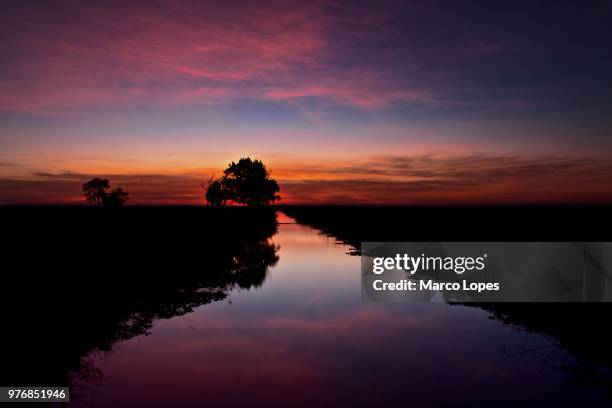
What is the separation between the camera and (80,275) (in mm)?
18938

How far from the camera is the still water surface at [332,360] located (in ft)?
27.1

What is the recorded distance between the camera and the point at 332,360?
1017 centimetres

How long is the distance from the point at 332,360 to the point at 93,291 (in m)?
11.3

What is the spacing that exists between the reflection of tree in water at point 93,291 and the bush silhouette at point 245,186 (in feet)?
202

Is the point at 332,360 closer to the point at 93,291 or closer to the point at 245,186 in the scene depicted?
the point at 93,291

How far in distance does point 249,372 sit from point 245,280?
Answer: 1042 centimetres

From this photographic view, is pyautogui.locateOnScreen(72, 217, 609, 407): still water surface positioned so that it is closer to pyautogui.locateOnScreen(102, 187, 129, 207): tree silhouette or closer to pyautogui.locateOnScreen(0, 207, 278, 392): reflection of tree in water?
pyautogui.locateOnScreen(0, 207, 278, 392): reflection of tree in water

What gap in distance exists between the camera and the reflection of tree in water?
389 inches

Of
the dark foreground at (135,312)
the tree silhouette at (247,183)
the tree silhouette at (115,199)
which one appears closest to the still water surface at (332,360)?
the dark foreground at (135,312)

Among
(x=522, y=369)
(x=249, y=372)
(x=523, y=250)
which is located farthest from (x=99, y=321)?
(x=523, y=250)

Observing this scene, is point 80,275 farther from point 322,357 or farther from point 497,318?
point 497,318

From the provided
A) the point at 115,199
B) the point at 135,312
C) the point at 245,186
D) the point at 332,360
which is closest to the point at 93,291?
the point at 135,312

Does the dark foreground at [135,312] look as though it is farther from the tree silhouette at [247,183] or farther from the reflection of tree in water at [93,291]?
the tree silhouette at [247,183]

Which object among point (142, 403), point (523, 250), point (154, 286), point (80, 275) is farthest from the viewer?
point (80, 275)
